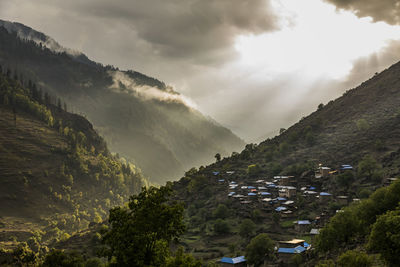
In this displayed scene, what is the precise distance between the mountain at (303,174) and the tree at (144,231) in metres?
44.8

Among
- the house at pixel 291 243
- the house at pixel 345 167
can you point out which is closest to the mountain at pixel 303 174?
the house at pixel 345 167

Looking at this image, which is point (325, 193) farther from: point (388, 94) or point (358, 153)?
point (388, 94)

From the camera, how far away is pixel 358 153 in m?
123

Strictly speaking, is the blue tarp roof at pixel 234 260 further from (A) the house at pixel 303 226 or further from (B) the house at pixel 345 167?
(B) the house at pixel 345 167

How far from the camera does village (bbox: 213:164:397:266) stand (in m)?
64.5

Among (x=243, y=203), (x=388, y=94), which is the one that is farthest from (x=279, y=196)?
(x=388, y=94)

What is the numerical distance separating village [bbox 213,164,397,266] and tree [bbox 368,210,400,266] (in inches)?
998

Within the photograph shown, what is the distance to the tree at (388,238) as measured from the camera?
33.3 metres

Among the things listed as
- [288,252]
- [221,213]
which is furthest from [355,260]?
[221,213]

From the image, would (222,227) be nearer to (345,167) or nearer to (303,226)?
(303,226)

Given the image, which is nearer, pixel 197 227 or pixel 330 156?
pixel 197 227

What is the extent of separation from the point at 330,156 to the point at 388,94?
59.5 m

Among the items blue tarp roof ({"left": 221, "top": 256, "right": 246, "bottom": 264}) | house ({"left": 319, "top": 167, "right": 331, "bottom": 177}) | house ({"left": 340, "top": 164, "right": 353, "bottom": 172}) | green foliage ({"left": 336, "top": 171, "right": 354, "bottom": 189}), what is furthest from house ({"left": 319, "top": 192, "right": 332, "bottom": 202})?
blue tarp roof ({"left": 221, "top": 256, "right": 246, "bottom": 264})

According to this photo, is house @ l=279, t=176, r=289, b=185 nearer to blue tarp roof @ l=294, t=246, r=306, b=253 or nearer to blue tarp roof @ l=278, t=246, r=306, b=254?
blue tarp roof @ l=294, t=246, r=306, b=253
